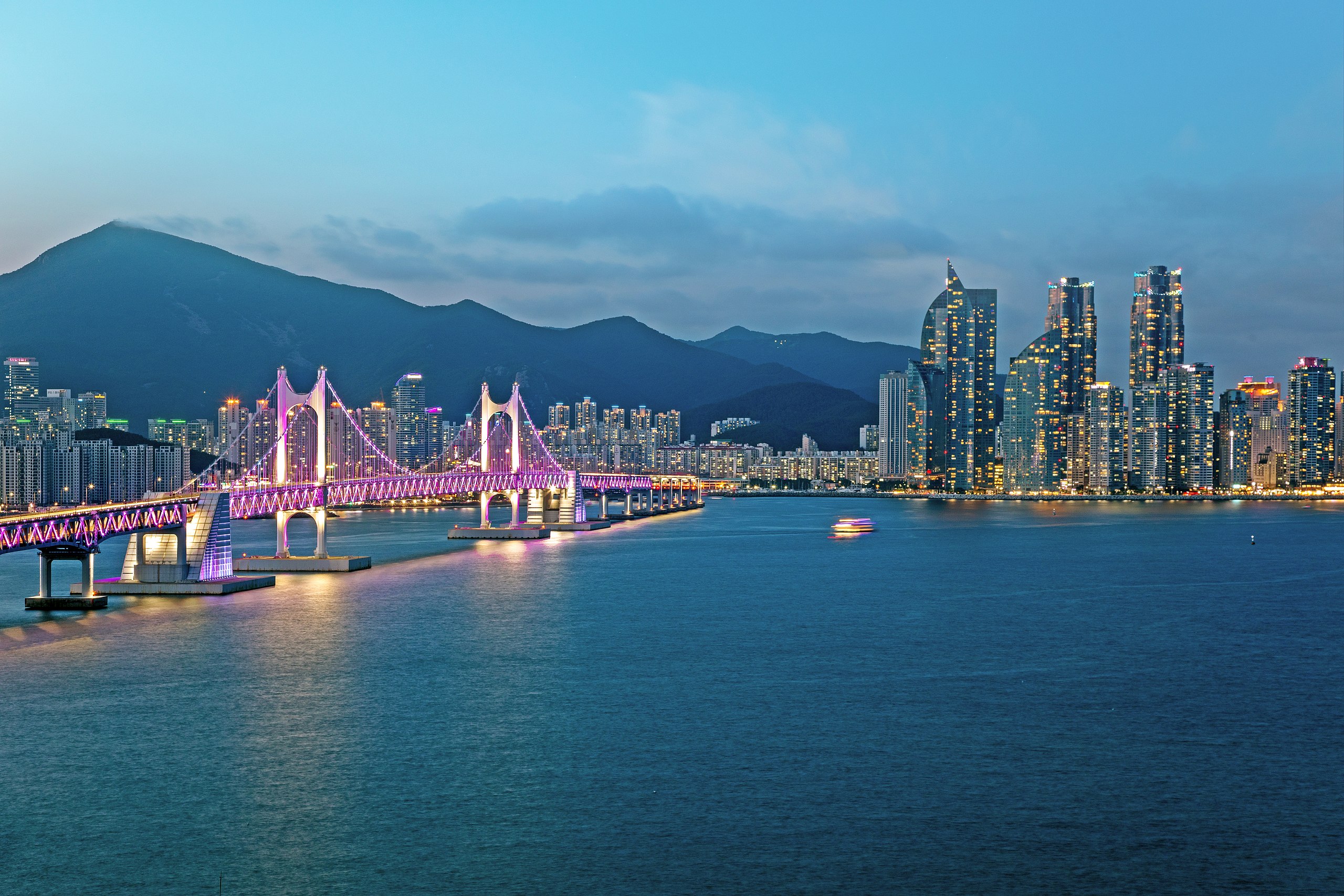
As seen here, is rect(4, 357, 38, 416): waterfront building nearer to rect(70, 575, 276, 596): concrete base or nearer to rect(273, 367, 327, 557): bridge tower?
rect(273, 367, 327, 557): bridge tower

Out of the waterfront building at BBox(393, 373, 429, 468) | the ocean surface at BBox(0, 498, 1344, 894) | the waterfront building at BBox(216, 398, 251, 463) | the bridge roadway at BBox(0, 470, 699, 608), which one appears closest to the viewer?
the ocean surface at BBox(0, 498, 1344, 894)

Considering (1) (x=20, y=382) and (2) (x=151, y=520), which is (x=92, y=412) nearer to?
(1) (x=20, y=382)

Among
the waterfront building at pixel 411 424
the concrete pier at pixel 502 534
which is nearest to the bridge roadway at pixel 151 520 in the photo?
the concrete pier at pixel 502 534

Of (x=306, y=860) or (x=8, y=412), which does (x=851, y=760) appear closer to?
(x=306, y=860)

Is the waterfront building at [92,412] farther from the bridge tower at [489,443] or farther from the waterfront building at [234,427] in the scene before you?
the bridge tower at [489,443]

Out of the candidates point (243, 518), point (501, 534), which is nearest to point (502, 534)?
point (501, 534)

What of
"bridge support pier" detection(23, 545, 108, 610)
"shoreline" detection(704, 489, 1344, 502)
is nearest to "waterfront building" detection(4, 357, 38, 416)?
"shoreline" detection(704, 489, 1344, 502)
